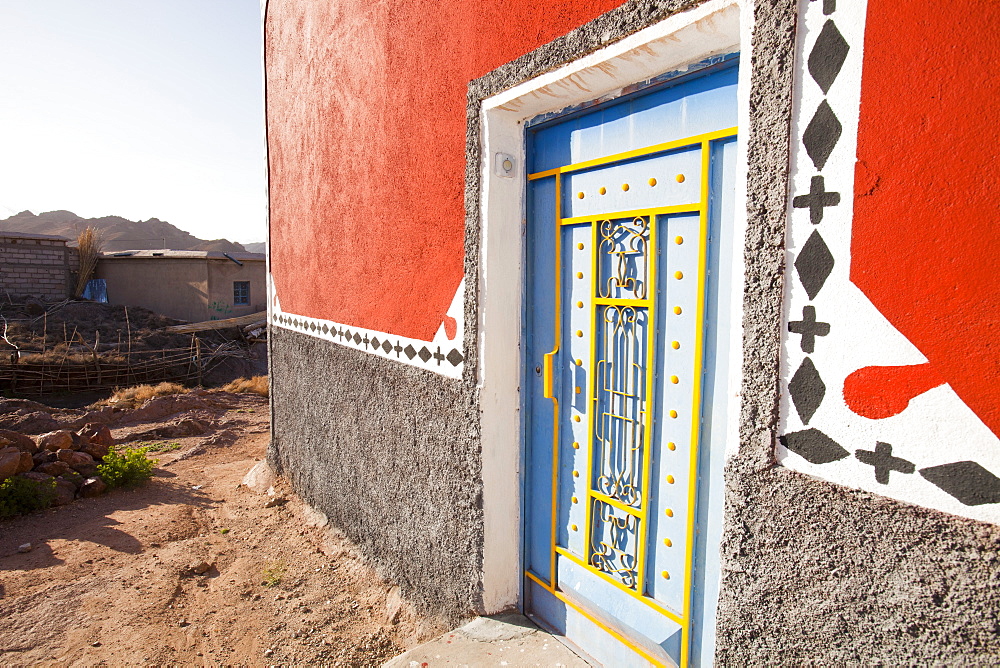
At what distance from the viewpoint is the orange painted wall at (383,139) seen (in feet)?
8.32

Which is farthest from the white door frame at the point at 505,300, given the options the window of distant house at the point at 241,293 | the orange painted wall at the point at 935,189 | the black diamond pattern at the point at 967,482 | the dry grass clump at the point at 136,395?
the window of distant house at the point at 241,293

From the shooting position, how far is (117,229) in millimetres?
47281

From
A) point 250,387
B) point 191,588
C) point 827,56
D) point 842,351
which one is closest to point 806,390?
point 842,351

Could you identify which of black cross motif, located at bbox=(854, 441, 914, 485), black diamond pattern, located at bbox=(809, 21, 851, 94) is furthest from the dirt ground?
black diamond pattern, located at bbox=(809, 21, 851, 94)

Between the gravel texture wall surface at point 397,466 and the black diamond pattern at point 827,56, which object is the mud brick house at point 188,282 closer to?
the gravel texture wall surface at point 397,466

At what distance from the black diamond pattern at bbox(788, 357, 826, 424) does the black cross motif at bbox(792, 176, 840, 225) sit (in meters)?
0.33

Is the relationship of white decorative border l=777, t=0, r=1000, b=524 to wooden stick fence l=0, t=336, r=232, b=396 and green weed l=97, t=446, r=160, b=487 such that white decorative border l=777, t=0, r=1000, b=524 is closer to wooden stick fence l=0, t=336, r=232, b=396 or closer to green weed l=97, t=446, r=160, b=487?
green weed l=97, t=446, r=160, b=487

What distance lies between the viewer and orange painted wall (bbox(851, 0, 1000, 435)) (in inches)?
41.8

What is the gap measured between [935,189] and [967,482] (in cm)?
58

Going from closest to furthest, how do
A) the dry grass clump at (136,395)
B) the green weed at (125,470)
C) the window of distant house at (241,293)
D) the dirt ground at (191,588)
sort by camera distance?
the dirt ground at (191,588) → the green weed at (125,470) → the dry grass clump at (136,395) → the window of distant house at (241,293)

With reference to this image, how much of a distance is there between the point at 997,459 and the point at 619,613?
148cm

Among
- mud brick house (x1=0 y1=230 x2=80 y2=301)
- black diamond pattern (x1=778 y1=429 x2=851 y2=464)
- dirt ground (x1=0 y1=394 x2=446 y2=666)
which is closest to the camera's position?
black diamond pattern (x1=778 y1=429 x2=851 y2=464)

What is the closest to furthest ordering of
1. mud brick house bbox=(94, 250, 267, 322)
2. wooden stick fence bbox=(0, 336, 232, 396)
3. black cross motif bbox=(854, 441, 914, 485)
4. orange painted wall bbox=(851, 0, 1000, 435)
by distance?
orange painted wall bbox=(851, 0, 1000, 435)
black cross motif bbox=(854, 441, 914, 485)
wooden stick fence bbox=(0, 336, 232, 396)
mud brick house bbox=(94, 250, 267, 322)

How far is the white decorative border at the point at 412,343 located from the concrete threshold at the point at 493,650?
1127mm
